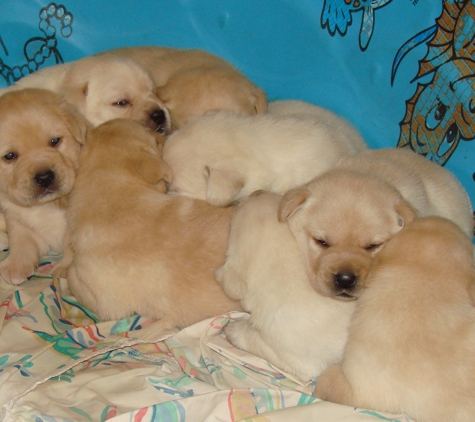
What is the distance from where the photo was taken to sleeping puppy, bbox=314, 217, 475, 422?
2.27m

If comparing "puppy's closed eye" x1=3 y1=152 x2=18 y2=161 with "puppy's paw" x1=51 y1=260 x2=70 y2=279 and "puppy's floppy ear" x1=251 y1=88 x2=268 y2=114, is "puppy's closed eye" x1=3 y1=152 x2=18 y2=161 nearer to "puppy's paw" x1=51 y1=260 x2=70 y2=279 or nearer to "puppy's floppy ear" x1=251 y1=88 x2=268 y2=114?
"puppy's paw" x1=51 y1=260 x2=70 y2=279

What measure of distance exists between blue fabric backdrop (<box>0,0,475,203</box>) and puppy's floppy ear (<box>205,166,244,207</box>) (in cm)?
142

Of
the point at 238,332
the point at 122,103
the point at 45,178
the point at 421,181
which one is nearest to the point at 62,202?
the point at 45,178

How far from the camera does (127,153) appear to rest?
2984 millimetres

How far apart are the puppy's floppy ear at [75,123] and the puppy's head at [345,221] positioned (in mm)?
1256

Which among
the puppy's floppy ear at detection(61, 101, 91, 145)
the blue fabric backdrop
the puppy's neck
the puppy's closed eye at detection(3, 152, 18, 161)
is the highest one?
the blue fabric backdrop

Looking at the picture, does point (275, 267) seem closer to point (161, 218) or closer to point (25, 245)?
point (161, 218)

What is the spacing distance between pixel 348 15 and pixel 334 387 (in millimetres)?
2451

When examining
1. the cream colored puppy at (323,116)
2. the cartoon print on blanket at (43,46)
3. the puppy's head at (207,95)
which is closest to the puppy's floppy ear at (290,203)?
the cream colored puppy at (323,116)

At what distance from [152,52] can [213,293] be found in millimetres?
2072

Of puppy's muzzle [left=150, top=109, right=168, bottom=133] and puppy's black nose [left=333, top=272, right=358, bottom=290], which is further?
puppy's muzzle [left=150, top=109, right=168, bottom=133]

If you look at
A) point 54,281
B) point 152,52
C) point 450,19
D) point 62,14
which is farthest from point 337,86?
point 54,281

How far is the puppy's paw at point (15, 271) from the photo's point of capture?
336cm

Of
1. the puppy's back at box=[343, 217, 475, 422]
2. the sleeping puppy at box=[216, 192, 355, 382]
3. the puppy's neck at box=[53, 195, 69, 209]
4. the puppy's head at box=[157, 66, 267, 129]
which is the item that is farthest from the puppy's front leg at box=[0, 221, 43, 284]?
the puppy's back at box=[343, 217, 475, 422]
